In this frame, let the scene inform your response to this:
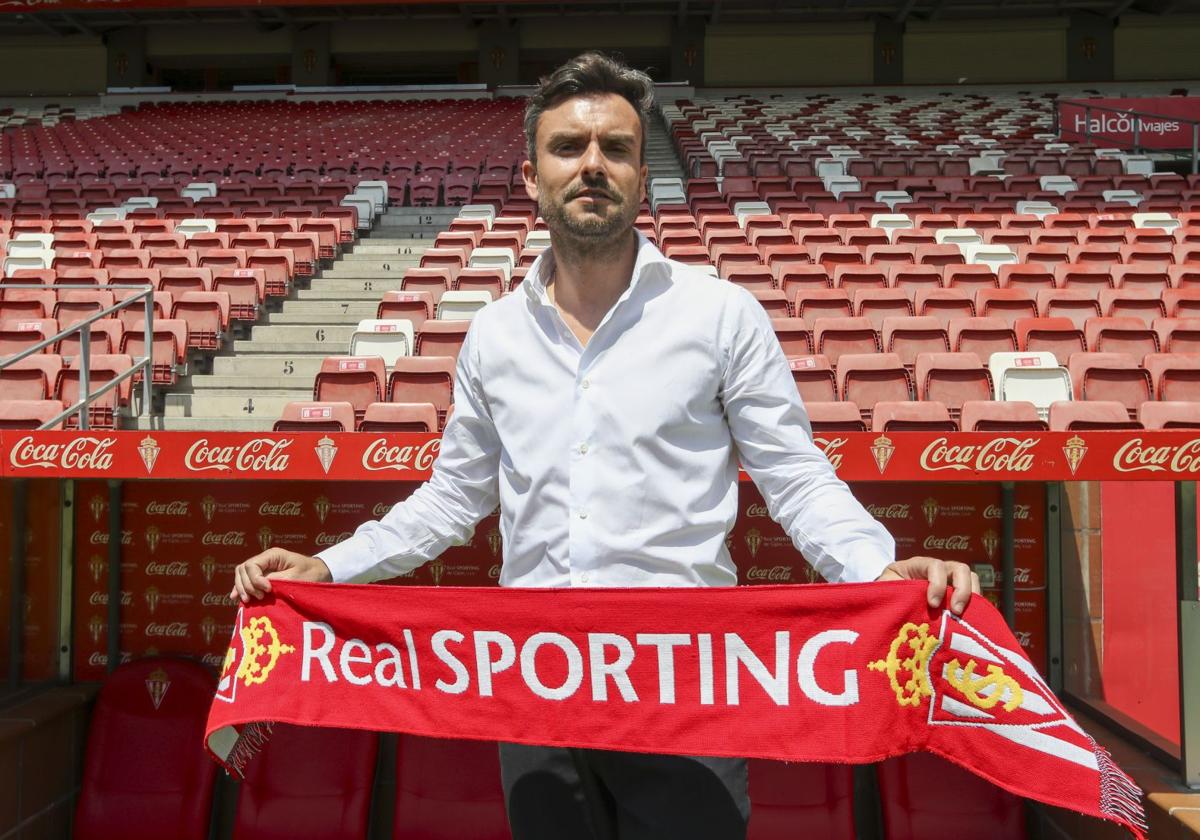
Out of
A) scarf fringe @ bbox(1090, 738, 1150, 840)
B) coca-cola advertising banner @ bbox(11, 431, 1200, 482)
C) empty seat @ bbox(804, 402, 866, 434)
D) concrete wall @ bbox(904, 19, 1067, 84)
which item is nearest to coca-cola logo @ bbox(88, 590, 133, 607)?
coca-cola advertising banner @ bbox(11, 431, 1200, 482)

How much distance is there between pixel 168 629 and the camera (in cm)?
457

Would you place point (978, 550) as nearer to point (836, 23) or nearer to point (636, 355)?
point (636, 355)

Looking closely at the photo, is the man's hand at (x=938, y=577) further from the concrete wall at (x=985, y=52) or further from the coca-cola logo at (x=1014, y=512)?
the concrete wall at (x=985, y=52)

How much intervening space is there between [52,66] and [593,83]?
110 ft

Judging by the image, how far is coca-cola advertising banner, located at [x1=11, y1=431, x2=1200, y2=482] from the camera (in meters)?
3.28

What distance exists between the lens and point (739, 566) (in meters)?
4.51

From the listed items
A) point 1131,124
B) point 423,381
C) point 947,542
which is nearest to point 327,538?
point 423,381

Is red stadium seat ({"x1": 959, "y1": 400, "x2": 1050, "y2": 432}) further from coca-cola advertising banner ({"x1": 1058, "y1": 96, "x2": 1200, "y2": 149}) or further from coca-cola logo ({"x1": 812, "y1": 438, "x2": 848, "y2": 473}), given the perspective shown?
coca-cola advertising banner ({"x1": 1058, "y1": 96, "x2": 1200, "y2": 149})

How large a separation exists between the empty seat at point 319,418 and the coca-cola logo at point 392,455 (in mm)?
1919

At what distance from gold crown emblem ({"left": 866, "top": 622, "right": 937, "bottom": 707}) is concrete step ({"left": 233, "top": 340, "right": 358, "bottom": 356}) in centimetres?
680

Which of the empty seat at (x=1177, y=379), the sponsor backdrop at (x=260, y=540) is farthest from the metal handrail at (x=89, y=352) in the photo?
the empty seat at (x=1177, y=379)

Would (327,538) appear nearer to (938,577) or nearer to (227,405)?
(227,405)

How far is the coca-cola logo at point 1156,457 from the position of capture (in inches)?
127

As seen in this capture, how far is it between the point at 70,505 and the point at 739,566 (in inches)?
122
